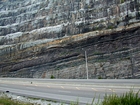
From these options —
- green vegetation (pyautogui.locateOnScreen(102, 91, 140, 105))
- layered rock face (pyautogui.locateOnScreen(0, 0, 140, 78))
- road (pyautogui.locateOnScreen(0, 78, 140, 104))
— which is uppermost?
layered rock face (pyautogui.locateOnScreen(0, 0, 140, 78))

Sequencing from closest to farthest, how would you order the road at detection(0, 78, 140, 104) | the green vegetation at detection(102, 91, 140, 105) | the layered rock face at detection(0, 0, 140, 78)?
the green vegetation at detection(102, 91, 140, 105)
the road at detection(0, 78, 140, 104)
the layered rock face at detection(0, 0, 140, 78)

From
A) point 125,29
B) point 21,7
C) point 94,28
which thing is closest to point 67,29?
point 94,28

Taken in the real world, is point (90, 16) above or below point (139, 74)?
above

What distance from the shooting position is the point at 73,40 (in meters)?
36.2

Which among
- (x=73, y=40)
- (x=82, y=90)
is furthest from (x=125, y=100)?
(x=73, y=40)

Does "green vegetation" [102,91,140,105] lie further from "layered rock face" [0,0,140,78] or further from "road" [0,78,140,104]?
"layered rock face" [0,0,140,78]

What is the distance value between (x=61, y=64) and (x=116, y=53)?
9.80 m

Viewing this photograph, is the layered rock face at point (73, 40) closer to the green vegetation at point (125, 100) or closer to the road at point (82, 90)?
the road at point (82, 90)

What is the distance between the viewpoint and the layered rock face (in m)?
30.3

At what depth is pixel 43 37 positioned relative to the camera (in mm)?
42750

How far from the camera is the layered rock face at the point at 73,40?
30.3 m

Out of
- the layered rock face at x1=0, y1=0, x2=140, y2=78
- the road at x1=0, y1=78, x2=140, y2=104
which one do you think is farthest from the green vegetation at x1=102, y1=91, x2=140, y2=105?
the layered rock face at x1=0, y1=0, x2=140, y2=78

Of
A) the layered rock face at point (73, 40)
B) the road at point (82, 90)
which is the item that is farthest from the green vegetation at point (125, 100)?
the layered rock face at point (73, 40)

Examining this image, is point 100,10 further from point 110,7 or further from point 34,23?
point 34,23
